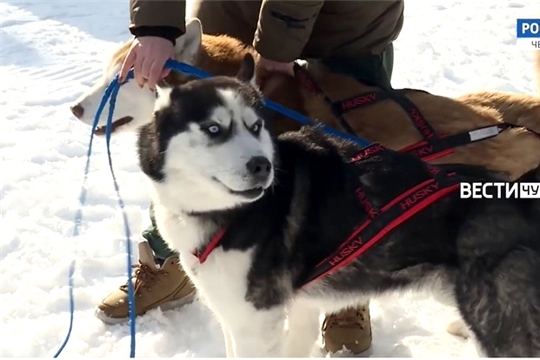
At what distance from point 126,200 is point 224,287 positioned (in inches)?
67.4

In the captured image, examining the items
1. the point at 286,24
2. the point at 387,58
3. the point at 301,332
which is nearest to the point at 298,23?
the point at 286,24

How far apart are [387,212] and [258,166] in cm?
44

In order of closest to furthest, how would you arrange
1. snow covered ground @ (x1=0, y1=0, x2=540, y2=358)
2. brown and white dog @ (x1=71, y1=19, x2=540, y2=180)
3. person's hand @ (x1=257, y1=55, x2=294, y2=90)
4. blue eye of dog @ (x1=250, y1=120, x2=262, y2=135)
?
blue eye of dog @ (x1=250, y1=120, x2=262, y2=135) < brown and white dog @ (x1=71, y1=19, x2=540, y2=180) < person's hand @ (x1=257, y1=55, x2=294, y2=90) < snow covered ground @ (x1=0, y1=0, x2=540, y2=358)

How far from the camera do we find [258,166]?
1.84 meters

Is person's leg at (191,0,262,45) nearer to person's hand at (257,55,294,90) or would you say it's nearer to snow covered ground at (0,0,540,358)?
person's hand at (257,55,294,90)

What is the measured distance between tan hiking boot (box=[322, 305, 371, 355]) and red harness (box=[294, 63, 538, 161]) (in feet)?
2.43

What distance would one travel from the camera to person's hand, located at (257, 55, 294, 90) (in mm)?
2553

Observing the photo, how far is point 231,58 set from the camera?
8.45 feet

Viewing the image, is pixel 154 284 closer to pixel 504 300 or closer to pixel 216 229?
pixel 216 229

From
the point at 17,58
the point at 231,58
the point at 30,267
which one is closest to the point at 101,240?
the point at 30,267

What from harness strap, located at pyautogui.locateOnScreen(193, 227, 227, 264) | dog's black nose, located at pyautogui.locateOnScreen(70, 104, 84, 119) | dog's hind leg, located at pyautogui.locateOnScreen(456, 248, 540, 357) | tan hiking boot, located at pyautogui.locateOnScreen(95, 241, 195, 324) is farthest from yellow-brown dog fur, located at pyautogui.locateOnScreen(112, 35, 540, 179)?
tan hiking boot, located at pyautogui.locateOnScreen(95, 241, 195, 324)

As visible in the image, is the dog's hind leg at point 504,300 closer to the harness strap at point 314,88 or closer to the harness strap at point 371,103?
the harness strap at point 371,103

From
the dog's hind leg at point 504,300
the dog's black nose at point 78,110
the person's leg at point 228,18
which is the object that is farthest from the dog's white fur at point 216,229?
the person's leg at point 228,18

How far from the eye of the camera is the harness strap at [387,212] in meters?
1.98
